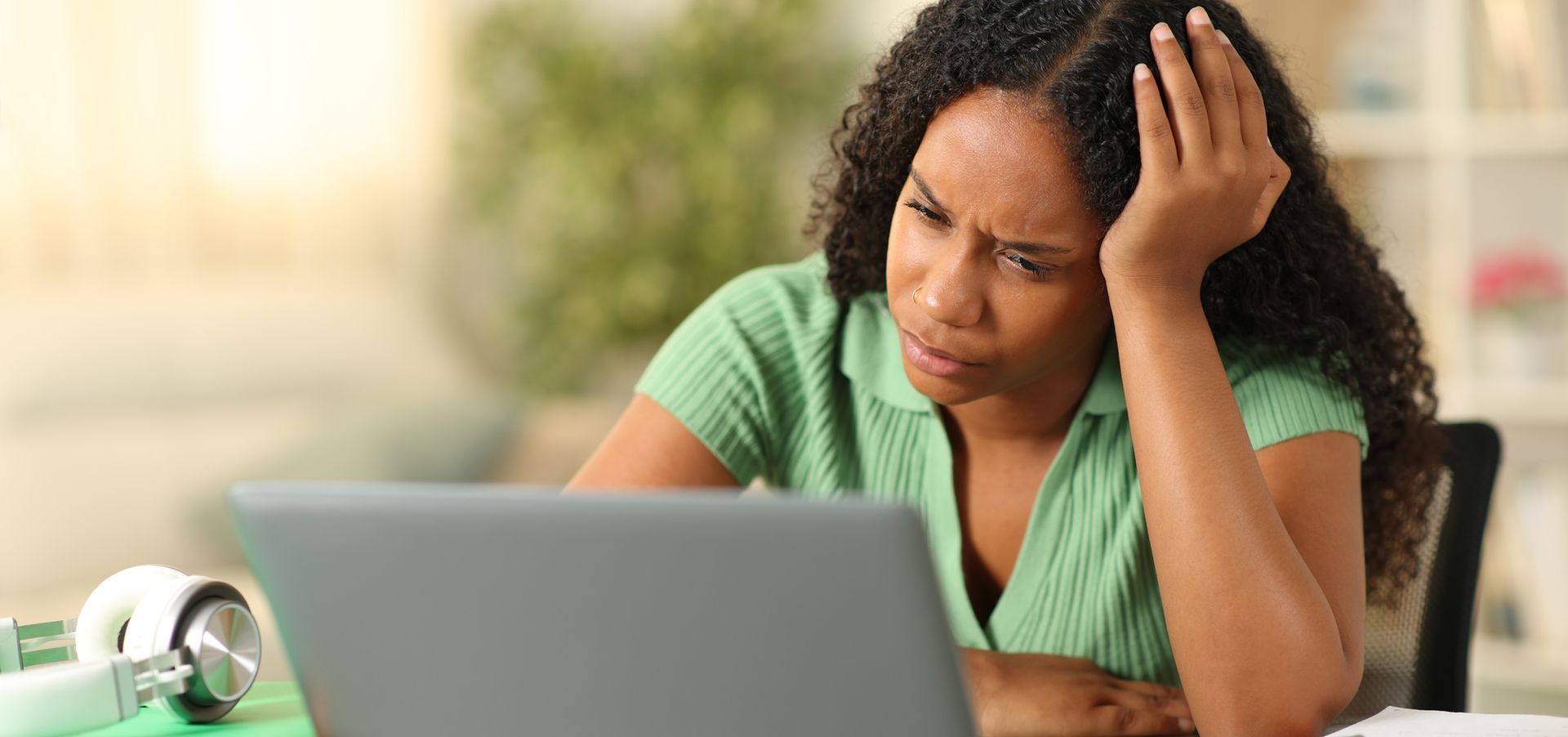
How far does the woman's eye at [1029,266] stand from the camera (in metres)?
0.95

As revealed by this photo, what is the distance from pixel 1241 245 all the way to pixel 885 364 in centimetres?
32

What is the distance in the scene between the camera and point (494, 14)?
10.5 feet

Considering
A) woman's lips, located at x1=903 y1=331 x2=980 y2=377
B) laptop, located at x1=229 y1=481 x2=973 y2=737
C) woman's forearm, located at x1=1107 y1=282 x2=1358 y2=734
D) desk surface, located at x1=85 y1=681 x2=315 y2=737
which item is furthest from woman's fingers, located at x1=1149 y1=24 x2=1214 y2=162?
desk surface, located at x1=85 y1=681 x2=315 y2=737

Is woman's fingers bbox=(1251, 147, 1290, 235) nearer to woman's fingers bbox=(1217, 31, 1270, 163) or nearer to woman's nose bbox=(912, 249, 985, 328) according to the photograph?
woman's fingers bbox=(1217, 31, 1270, 163)

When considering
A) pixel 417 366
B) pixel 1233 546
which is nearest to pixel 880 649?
pixel 1233 546

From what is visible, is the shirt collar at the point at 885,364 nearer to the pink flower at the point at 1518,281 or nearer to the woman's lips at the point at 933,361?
the woman's lips at the point at 933,361

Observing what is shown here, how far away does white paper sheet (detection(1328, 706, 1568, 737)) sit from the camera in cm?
74

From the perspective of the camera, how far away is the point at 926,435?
3.94 feet

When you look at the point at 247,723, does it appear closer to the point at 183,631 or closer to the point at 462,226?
the point at 183,631

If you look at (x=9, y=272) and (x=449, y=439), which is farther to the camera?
(x=449, y=439)

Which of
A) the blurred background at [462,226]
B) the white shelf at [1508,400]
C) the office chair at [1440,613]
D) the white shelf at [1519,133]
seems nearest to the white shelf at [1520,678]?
the blurred background at [462,226]

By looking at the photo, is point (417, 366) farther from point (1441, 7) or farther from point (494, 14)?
point (1441, 7)

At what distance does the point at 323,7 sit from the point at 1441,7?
232cm

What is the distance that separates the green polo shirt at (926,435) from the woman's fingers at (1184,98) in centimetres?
26
